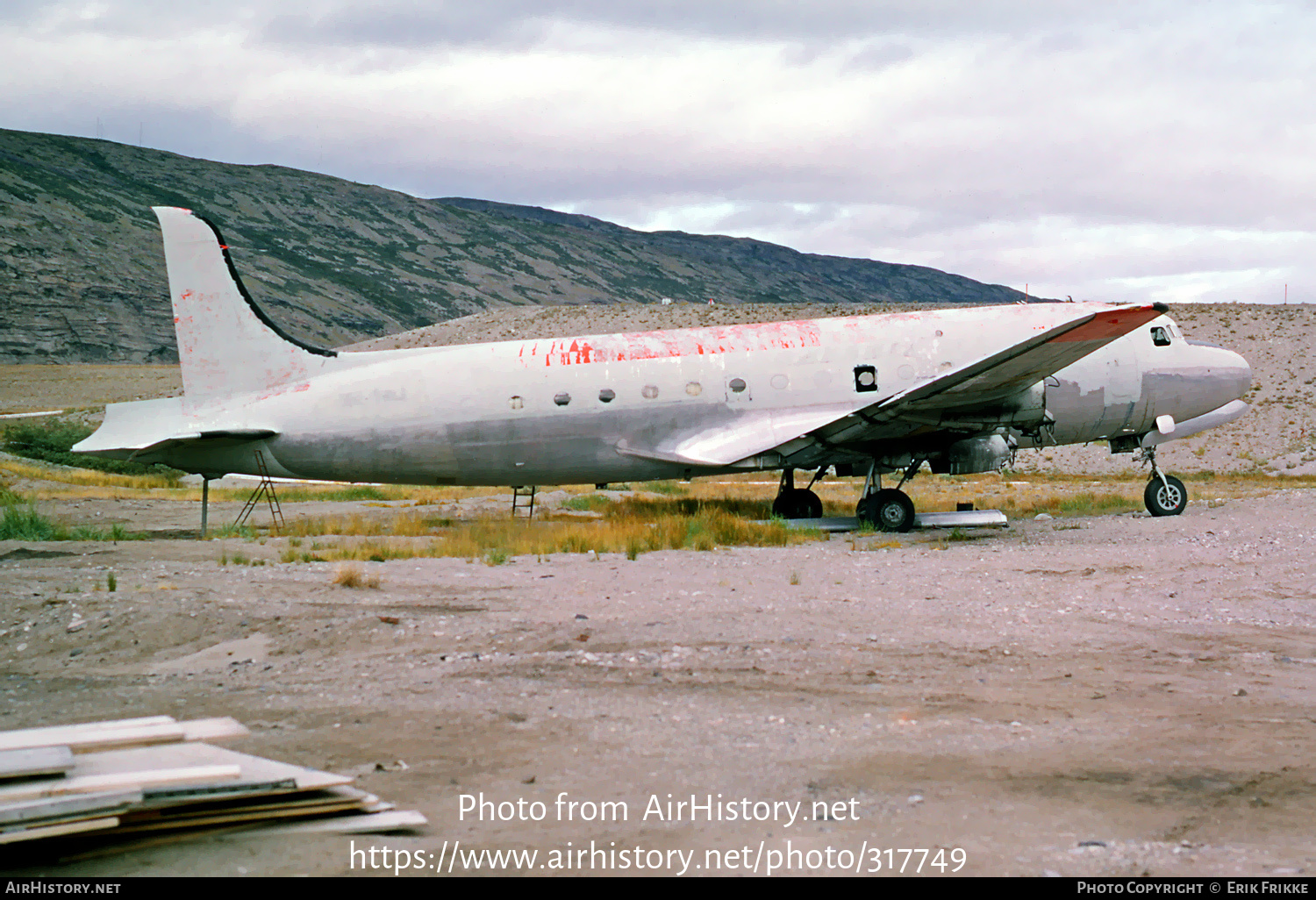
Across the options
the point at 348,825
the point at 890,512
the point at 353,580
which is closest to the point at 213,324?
the point at 353,580

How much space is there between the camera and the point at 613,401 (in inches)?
735

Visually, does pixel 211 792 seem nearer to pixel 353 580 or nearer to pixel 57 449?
pixel 353 580

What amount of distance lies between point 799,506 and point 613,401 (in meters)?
5.17

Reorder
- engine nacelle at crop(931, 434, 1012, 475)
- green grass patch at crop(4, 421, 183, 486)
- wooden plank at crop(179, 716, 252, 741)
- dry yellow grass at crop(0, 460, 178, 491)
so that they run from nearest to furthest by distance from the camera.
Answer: wooden plank at crop(179, 716, 252, 741)
engine nacelle at crop(931, 434, 1012, 475)
dry yellow grass at crop(0, 460, 178, 491)
green grass patch at crop(4, 421, 183, 486)

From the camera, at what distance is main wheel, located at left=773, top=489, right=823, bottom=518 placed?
2148 centimetres

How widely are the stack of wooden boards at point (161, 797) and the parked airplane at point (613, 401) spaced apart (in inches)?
Result: 511

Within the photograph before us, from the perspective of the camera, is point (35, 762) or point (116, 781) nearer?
point (116, 781)

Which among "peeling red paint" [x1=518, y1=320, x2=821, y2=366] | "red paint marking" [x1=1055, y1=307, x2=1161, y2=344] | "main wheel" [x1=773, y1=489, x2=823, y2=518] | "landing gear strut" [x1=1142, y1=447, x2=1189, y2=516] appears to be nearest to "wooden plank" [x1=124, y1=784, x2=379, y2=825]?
"red paint marking" [x1=1055, y1=307, x2=1161, y2=344]

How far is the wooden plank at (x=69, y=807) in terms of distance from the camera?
450cm

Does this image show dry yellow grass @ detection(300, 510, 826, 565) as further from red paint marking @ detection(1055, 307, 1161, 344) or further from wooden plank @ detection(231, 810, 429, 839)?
wooden plank @ detection(231, 810, 429, 839)

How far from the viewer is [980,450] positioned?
742 inches

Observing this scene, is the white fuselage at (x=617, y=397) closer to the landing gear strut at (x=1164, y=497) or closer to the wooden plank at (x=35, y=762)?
the landing gear strut at (x=1164, y=497)
